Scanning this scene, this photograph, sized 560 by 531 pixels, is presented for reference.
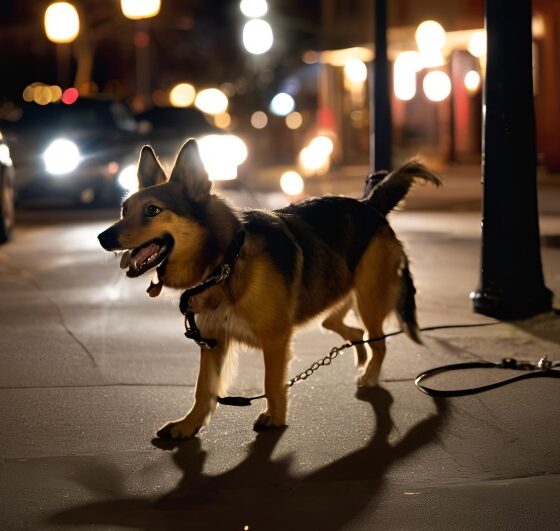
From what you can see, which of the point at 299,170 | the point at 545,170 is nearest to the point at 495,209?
the point at 545,170

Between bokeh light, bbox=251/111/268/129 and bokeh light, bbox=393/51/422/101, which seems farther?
bokeh light, bbox=251/111/268/129

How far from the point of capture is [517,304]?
9617 mm

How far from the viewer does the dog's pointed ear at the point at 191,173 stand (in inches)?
247

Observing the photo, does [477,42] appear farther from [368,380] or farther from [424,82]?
[368,380]

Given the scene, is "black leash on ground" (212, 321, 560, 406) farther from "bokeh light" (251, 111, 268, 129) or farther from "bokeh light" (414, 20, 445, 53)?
"bokeh light" (251, 111, 268, 129)

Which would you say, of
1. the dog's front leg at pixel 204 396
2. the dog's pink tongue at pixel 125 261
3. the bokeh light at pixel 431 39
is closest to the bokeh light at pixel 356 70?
the bokeh light at pixel 431 39

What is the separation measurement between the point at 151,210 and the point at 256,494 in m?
1.55

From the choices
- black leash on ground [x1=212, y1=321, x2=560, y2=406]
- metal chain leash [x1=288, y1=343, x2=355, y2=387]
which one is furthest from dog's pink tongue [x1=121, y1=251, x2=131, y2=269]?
metal chain leash [x1=288, y1=343, x2=355, y2=387]

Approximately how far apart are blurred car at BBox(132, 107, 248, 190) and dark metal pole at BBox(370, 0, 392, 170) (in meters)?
5.76

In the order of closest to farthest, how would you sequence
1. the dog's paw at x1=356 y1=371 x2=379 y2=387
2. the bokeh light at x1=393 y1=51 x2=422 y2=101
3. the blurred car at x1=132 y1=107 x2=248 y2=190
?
the dog's paw at x1=356 y1=371 x2=379 y2=387 → the blurred car at x1=132 y1=107 x2=248 y2=190 → the bokeh light at x1=393 y1=51 x2=422 y2=101

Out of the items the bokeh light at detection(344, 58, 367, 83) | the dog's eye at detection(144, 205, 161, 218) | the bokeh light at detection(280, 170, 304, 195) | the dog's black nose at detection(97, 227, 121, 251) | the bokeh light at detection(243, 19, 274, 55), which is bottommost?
the bokeh light at detection(280, 170, 304, 195)

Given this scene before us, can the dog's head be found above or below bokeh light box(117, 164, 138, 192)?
above

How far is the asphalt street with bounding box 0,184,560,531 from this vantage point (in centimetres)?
523

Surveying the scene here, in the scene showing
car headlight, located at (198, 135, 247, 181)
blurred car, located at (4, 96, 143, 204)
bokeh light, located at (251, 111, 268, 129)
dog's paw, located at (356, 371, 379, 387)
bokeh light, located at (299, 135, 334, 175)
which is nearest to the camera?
dog's paw, located at (356, 371, 379, 387)
